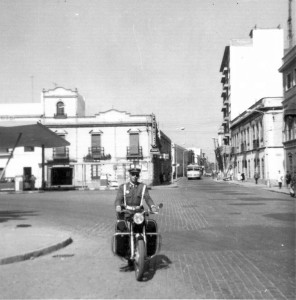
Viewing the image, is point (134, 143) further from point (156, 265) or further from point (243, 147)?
point (156, 265)

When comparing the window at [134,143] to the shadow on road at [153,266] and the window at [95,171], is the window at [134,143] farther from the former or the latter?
the shadow on road at [153,266]

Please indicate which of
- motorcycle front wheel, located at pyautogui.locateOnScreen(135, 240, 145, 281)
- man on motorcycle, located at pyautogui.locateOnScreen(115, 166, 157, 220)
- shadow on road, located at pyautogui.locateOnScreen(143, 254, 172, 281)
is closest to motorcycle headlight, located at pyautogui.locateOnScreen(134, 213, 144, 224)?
motorcycle front wheel, located at pyautogui.locateOnScreen(135, 240, 145, 281)

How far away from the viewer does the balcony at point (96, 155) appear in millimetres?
46906

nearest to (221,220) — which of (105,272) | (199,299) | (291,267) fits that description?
(291,267)

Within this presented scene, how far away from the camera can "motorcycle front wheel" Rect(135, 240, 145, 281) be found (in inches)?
234

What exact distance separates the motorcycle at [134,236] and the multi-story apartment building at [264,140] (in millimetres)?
33158

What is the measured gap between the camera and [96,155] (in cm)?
4691

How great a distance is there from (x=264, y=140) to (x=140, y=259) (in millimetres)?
40464

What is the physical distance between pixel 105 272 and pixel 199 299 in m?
1.95

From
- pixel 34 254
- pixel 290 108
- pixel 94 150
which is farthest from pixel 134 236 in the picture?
pixel 94 150

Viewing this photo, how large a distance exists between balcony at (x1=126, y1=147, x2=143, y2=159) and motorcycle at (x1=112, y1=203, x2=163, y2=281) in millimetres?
39644

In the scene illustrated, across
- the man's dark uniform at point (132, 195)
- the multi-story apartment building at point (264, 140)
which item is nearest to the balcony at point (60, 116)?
the multi-story apartment building at point (264, 140)

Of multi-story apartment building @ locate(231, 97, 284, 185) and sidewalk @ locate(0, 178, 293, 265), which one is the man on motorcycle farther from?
multi-story apartment building @ locate(231, 97, 284, 185)

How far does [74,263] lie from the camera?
7230 mm
